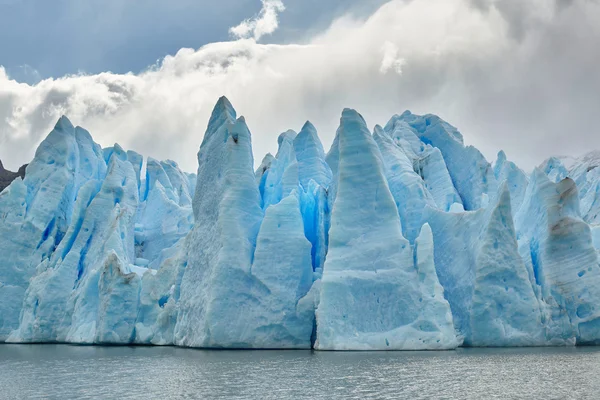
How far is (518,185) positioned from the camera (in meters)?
33.6

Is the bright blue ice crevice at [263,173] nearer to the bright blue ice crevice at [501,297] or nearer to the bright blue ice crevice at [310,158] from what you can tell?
the bright blue ice crevice at [310,158]

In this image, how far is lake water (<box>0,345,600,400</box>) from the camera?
11.9 m

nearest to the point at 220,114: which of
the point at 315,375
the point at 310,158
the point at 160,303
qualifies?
the point at 310,158

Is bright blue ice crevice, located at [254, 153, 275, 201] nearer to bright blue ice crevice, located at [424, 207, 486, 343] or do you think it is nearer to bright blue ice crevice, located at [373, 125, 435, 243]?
bright blue ice crevice, located at [373, 125, 435, 243]

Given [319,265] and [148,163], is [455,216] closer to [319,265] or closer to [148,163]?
[319,265]

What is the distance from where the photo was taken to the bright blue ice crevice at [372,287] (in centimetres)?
2080

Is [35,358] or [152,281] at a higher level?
[152,281]

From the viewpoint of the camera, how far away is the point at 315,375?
46.8ft

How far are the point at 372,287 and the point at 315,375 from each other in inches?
292

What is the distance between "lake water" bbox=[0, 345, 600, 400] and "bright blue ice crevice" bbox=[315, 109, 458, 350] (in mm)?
850

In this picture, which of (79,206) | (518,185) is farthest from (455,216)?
(79,206)

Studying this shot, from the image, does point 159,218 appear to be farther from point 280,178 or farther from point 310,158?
point 310,158

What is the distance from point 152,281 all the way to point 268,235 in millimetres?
6876

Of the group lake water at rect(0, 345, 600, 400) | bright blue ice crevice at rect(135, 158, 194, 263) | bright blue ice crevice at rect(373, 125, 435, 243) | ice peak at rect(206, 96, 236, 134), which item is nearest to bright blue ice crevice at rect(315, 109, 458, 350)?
lake water at rect(0, 345, 600, 400)
